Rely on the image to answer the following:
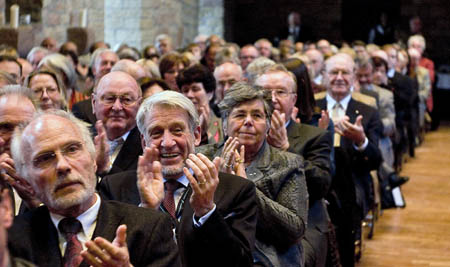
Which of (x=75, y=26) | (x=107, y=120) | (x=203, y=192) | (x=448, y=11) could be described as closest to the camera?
(x=203, y=192)

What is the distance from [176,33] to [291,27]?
4035mm

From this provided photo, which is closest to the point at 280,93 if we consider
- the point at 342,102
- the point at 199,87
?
the point at 199,87

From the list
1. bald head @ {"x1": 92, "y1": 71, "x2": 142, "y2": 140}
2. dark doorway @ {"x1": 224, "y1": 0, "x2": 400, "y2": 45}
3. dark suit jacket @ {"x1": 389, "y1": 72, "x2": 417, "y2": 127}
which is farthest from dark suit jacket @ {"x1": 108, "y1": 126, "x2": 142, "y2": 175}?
dark doorway @ {"x1": 224, "y1": 0, "x2": 400, "y2": 45}

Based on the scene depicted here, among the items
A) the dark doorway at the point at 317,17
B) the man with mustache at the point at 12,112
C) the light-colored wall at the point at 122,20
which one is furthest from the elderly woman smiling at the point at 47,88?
the dark doorway at the point at 317,17

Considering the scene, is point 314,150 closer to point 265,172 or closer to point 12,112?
point 265,172

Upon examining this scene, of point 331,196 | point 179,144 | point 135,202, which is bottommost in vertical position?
point 331,196

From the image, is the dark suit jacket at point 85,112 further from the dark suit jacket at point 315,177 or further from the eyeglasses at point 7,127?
the eyeglasses at point 7,127

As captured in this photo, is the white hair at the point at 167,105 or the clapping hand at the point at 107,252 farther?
the white hair at the point at 167,105

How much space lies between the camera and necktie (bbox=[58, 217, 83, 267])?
2.80m

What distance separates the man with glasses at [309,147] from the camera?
15.3 ft

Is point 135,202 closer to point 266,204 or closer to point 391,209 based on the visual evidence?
point 266,204

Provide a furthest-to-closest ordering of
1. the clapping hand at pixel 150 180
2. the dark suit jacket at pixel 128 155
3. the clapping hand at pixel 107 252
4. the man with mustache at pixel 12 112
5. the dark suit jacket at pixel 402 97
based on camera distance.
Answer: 1. the dark suit jacket at pixel 402 97
2. the dark suit jacket at pixel 128 155
3. the man with mustache at pixel 12 112
4. the clapping hand at pixel 150 180
5. the clapping hand at pixel 107 252

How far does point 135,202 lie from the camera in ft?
11.7

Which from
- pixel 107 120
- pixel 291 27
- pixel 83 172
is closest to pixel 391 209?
pixel 107 120
